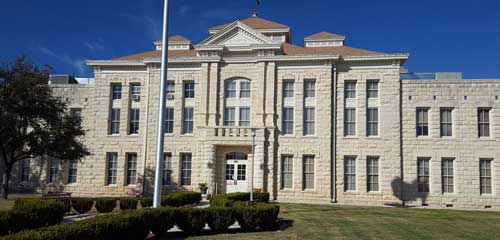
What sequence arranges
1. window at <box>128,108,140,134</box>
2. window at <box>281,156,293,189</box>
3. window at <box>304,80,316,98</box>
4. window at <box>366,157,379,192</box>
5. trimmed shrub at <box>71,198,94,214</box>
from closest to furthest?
trimmed shrub at <box>71,198,94,214</box>
window at <box>366,157,379,192</box>
window at <box>281,156,293,189</box>
window at <box>304,80,316,98</box>
window at <box>128,108,140,134</box>

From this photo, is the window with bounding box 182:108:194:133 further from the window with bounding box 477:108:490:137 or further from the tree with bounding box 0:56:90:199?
the window with bounding box 477:108:490:137

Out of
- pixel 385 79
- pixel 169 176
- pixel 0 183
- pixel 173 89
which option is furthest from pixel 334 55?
pixel 0 183

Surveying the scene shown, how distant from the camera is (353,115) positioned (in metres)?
28.8

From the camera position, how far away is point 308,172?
28.7 metres

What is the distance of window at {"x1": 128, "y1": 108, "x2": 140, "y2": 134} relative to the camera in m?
31.0

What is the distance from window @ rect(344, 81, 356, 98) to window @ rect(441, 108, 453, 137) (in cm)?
589

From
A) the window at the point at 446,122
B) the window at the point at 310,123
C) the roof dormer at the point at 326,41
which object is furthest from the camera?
the roof dormer at the point at 326,41

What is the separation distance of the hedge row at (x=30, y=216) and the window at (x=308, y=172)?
1681 centimetres

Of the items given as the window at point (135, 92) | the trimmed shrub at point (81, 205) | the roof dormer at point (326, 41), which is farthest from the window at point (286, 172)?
the trimmed shrub at point (81, 205)

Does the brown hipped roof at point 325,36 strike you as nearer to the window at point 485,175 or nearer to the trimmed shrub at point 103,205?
the window at point 485,175

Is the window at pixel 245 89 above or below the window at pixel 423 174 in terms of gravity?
above

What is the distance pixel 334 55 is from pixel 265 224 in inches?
656

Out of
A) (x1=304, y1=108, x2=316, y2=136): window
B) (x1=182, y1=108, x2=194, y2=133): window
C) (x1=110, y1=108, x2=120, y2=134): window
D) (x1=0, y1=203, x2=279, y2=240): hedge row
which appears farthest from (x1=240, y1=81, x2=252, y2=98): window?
(x1=0, y1=203, x2=279, y2=240): hedge row

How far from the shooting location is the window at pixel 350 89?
29016mm
